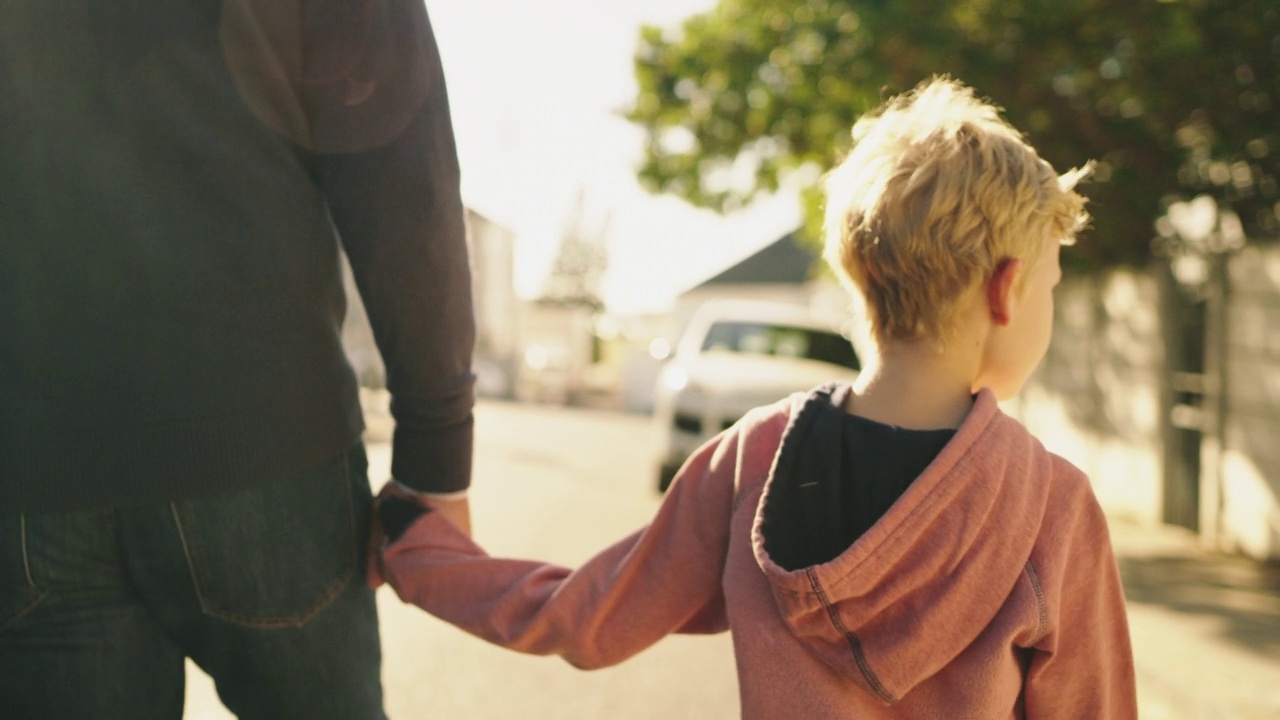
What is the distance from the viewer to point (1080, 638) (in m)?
1.73

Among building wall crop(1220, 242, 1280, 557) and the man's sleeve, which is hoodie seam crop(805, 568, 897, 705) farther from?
building wall crop(1220, 242, 1280, 557)

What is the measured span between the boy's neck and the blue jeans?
0.80m

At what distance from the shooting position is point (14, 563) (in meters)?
1.46

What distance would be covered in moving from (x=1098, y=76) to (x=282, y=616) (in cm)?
962

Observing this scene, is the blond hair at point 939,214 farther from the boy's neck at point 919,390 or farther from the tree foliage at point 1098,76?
the tree foliage at point 1098,76

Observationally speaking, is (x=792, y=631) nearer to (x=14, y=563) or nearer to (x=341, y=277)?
(x=341, y=277)

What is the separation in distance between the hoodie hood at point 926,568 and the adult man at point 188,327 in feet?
2.02

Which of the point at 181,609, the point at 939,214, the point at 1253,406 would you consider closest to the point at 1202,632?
the point at 1253,406

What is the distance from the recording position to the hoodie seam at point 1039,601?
1.66 meters

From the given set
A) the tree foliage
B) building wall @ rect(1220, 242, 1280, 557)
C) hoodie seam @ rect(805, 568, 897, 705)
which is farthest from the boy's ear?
building wall @ rect(1220, 242, 1280, 557)

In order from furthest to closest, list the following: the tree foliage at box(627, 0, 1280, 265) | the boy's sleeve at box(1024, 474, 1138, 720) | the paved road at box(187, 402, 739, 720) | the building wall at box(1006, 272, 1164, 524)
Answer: the building wall at box(1006, 272, 1164, 524), the tree foliage at box(627, 0, 1280, 265), the paved road at box(187, 402, 739, 720), the boy's sleeve at box(1024, 474, 1138, 720)

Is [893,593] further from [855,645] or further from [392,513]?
[392,513]

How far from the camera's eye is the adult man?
1.44 meters

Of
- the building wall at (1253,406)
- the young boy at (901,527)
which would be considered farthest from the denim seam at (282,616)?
the building wall at (1253,406)
